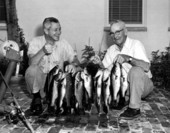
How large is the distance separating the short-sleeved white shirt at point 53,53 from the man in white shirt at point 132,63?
2.29 ft

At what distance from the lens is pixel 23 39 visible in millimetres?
9500

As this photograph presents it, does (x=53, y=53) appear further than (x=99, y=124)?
Yes

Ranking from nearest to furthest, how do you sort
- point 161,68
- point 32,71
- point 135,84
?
point 135,84, point 32,71, point 161,68

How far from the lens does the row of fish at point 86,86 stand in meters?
5.04

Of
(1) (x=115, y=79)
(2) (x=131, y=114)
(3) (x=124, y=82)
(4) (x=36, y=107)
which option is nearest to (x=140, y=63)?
(3) (x=124, y=82)

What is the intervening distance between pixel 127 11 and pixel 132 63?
4.43m

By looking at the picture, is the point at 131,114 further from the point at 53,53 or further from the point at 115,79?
the point at 53,53

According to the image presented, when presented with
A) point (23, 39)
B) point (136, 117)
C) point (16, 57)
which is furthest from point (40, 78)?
point (23, 39)

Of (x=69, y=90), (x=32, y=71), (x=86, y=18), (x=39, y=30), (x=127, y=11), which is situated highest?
(x=127, y=11)

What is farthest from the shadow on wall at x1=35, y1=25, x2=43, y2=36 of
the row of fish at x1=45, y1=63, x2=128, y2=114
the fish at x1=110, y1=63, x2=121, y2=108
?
the fish at x1=110, y1=63, x2=121, y2=108

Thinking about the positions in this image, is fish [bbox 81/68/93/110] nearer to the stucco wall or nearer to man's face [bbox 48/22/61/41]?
man's face [bbox 48/22/61/41]

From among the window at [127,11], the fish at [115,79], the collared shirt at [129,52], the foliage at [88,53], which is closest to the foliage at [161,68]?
the window at [127,11]

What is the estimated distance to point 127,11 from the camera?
9.55 m

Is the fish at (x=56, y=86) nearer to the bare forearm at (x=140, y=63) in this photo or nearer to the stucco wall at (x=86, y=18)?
the bare forearm at (x=140, y=63)
